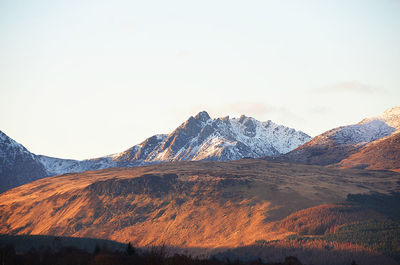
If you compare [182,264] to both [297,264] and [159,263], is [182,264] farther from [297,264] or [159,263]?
[297,264]

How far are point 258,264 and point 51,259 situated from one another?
70746 millimetres

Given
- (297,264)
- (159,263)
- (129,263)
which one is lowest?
(297,264)

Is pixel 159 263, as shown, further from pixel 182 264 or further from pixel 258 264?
pixel 258 264

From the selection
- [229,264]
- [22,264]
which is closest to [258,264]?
[229,264]

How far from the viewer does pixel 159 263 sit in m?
59.5

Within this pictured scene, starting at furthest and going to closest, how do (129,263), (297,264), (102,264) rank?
(297,264), (129,263), (102,264)

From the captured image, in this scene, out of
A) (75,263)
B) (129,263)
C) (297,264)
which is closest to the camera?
(129,263)

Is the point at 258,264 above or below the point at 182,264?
below

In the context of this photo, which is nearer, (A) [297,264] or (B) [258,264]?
(B) [258,264]

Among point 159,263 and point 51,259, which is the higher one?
point 159,263

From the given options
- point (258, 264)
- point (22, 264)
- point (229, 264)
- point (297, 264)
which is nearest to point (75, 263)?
point (22, 264)

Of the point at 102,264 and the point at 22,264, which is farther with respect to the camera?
the point at 22,264

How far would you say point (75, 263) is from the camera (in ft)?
402

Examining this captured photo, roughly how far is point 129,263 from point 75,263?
991 inches
